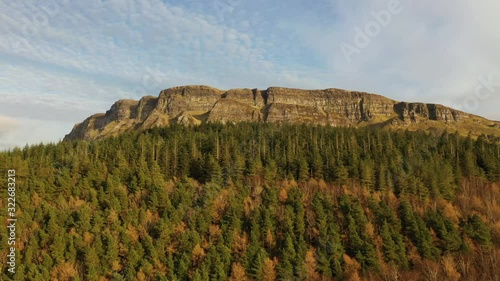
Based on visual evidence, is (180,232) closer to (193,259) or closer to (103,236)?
(193,259)

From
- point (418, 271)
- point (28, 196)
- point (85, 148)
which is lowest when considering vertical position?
point (418, 271)

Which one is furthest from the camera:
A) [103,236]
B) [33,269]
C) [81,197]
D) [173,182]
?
[173,182]

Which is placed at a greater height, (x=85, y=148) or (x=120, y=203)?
(x=85, y=148)

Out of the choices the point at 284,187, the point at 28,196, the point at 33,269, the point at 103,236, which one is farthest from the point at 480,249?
the point at 28,196

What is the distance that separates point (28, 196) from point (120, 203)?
25.6 metres

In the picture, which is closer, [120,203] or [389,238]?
[389,238]

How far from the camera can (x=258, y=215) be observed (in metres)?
86.6

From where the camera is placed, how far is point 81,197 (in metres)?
103

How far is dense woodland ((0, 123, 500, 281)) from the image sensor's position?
7288 centimetres

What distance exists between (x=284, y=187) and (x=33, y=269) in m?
63.7

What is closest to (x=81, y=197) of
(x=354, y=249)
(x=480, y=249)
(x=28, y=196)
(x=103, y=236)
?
(x=28, y=196)

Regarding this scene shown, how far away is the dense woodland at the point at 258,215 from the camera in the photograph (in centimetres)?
7288

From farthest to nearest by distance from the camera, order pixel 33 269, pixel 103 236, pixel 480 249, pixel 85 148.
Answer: pixel 85 148 < pixel 103 236 < pixel 480 249 < pixel 33 269

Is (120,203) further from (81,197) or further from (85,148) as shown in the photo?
(85,148)
